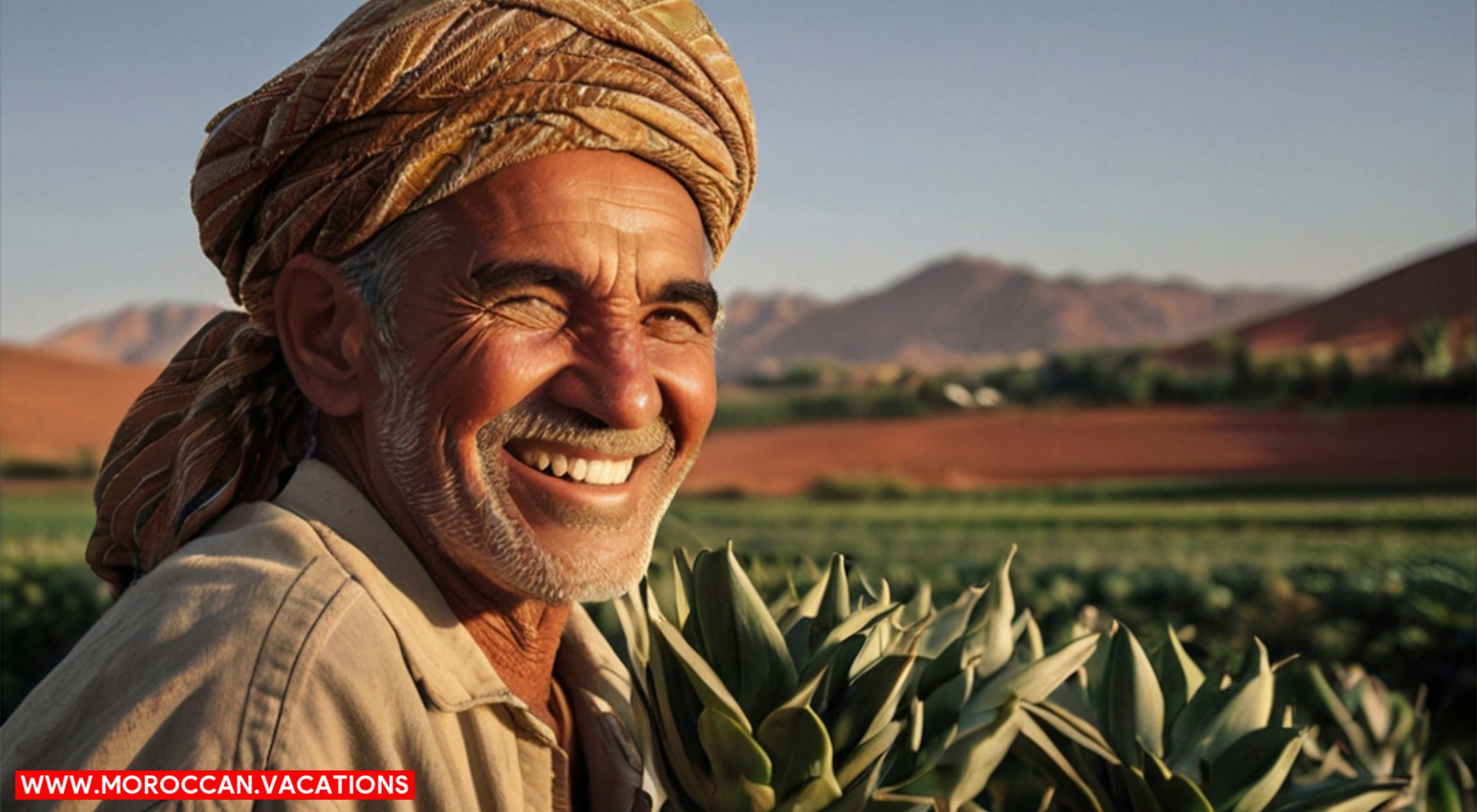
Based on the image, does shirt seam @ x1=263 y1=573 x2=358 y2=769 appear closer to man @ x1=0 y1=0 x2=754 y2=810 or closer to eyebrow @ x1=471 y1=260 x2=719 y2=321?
man @ x1=0 y1=0 x2=754 y2=810

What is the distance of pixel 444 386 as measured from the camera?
1960 mm

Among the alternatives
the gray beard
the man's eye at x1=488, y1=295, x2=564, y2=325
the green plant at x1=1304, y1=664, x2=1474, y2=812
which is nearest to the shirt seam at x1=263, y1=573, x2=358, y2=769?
the gray beard

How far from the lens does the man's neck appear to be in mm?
2051

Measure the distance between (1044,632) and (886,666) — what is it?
477 cm

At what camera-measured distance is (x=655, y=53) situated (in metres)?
2.09

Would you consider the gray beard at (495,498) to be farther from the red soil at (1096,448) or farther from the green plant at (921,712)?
the red soil at (1096,448)

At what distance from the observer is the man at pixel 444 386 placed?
1.75m

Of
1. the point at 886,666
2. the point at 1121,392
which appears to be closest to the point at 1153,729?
the point at 886,666

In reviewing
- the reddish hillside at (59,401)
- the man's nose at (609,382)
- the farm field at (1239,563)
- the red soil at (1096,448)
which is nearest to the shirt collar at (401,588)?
the man's nose at (609,382)

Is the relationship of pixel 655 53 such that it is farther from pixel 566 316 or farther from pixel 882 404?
pixel 882 404

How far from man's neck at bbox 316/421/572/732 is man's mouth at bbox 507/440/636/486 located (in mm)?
201

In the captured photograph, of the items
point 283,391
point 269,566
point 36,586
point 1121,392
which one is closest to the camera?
point 269,566

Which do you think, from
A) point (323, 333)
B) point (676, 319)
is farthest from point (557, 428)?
point (323, 333)

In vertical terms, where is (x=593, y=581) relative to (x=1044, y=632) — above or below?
above
